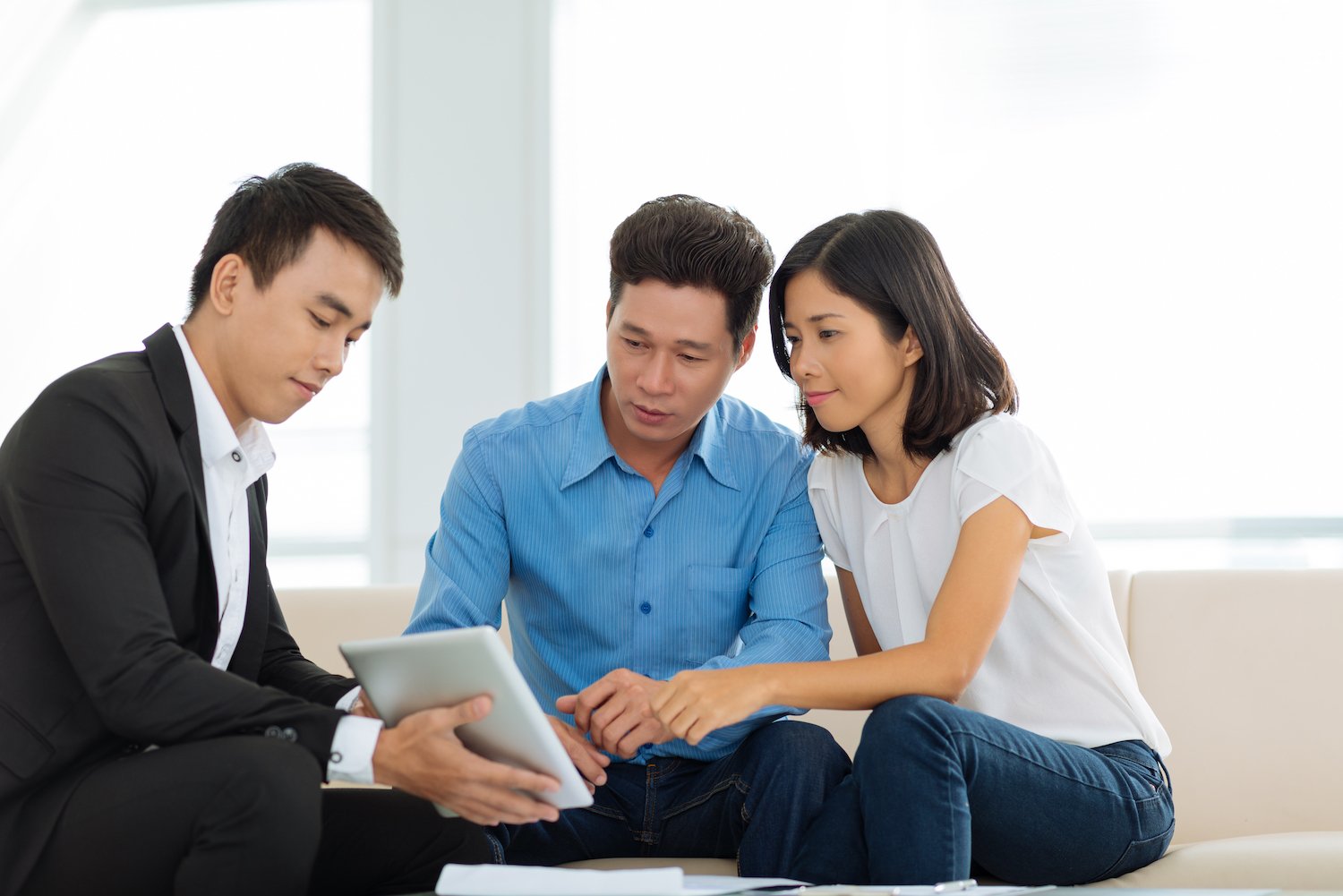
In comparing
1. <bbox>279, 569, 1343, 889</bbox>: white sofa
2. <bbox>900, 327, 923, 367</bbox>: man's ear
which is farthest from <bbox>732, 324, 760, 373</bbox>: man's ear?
<bbox>279, 569, 1343, 889</bbox>: white sofa

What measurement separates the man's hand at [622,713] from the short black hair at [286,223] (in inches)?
24.1

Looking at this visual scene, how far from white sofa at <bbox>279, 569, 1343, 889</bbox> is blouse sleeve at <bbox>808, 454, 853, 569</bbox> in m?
0.40

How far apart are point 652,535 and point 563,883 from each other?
830mm

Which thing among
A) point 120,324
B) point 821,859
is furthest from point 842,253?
point 120,324

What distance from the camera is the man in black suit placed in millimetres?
1269

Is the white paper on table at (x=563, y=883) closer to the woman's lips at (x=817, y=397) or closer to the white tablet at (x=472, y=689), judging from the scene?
the white tablet at (x=472, y=689)

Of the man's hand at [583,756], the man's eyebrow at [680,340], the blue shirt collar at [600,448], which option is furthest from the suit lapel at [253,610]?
the man's eyebrow at [680,340]

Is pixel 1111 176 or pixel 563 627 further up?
pixel 1111 176

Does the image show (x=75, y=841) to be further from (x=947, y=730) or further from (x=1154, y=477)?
(x=1154, y=477)

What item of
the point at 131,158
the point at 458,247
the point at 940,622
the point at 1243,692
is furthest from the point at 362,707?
the point at 131,158

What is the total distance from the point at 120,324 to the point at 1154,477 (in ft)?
10.1

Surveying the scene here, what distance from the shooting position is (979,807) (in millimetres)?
1516

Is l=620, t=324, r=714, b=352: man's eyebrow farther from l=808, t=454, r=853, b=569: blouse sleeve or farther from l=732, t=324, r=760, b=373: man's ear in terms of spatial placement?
l=808, t=454, r=853, b=569: blouse sleeve

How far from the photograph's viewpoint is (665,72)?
139 inches
